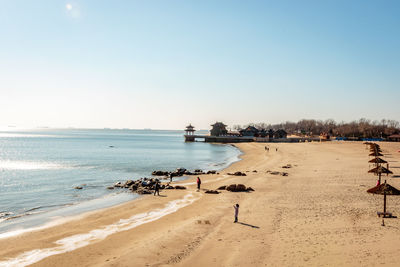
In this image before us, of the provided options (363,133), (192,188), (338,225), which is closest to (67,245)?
(338,225)

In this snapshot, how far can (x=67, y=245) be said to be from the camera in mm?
15375

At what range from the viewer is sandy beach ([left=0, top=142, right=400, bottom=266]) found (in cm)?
1262

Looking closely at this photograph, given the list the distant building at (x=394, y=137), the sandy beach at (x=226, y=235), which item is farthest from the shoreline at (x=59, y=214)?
the distant building at (x=394, y=137)

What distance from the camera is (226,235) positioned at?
1545 centimetres

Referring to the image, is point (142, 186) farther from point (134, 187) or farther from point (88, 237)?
point (88, 237)

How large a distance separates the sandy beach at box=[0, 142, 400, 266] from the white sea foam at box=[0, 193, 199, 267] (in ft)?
0.15

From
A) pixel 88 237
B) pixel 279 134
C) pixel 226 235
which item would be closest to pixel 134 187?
pixel 88 237

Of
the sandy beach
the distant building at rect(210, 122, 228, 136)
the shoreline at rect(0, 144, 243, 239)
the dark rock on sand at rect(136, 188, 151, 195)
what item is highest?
the distant building at rect(210, 122, 228, 136)

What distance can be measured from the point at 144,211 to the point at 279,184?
14.8m

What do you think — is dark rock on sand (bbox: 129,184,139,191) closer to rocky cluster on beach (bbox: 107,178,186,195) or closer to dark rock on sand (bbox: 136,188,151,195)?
rocky cluster on beach (bbox: 107,178,186,195)

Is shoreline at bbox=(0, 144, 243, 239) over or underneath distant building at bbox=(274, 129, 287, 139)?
underneath

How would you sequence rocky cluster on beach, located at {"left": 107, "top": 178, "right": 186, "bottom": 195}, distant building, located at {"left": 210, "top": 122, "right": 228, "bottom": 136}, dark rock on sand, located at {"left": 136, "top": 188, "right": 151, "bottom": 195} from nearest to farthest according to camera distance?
dark rock on sand, located at {"left": 136, "top": 188, "right": 151, "bottom": 195}
rocky cluster on beach, located at {"left": 107, "top": 178, "right": 186, "bottom": 195}
distant building, located at {"left": 210, "top": 122, "right": 228, "bottom": 136}

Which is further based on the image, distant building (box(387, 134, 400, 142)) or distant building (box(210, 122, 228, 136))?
distant building (box(210, 122, 228, 136))

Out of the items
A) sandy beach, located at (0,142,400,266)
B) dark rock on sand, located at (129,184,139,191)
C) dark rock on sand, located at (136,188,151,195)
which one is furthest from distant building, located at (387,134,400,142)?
dark rock on sand, located at (136,188,151,195)
